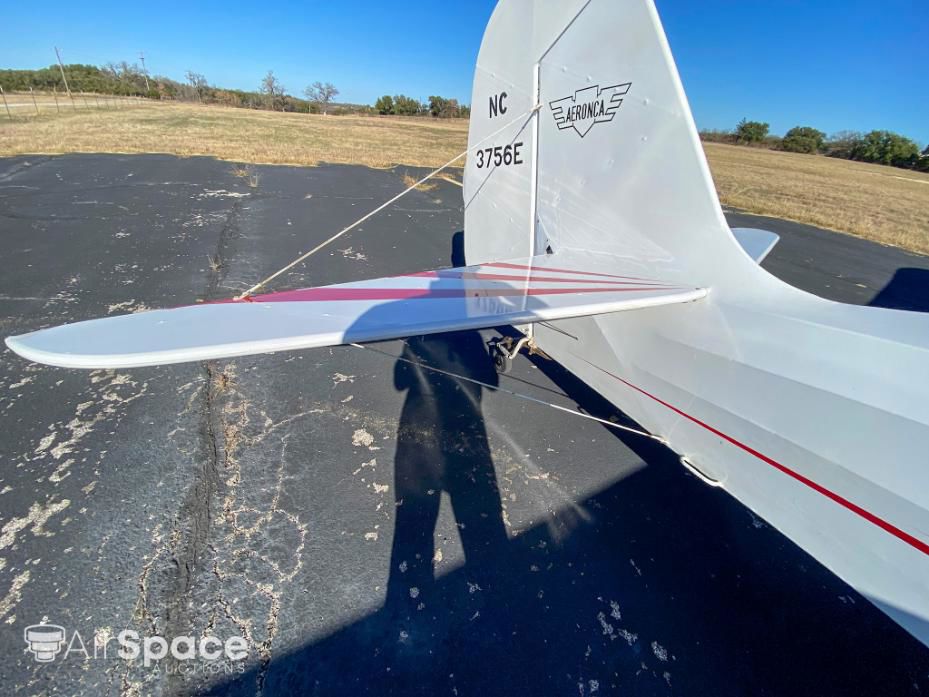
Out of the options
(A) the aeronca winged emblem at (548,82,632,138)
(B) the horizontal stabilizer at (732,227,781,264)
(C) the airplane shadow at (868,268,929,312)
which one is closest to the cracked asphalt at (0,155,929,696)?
(B) the horizontal stabilizer at (732,227,781,264)

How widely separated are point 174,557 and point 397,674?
139 cm

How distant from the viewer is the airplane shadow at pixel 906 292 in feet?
22.3

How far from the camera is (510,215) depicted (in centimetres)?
357

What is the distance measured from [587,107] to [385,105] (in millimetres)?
82344

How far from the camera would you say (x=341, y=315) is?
5.49 ft

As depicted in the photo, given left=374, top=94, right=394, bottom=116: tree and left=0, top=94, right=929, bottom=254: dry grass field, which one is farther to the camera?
left=374, top=94, right=394, bottom=116: tree

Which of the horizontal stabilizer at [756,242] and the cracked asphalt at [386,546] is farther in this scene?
the horizontal stabilizer at [756,242]

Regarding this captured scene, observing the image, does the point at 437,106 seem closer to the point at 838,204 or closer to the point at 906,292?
the point at 838,204

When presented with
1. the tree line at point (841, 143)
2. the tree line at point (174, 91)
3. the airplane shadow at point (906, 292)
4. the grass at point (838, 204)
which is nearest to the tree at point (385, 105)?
the tree line at point (174, 91)

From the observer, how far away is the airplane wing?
4.40 ft

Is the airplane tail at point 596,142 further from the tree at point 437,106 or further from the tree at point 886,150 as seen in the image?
the tree at point 437,106

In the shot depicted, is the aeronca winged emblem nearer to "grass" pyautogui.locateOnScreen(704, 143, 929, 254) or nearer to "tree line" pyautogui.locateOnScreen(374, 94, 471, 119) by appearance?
"grass" pyautogui.locateOnScreen(704, 143, 929, 254)

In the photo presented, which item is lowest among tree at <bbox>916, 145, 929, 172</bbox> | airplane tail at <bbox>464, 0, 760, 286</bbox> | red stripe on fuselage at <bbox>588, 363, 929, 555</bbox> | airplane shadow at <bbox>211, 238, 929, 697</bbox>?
airplane shadow at <bbox>211, 238, 929, 697</bbox>

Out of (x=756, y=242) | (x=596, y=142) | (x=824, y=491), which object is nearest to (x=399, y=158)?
(x=756, y=242)
